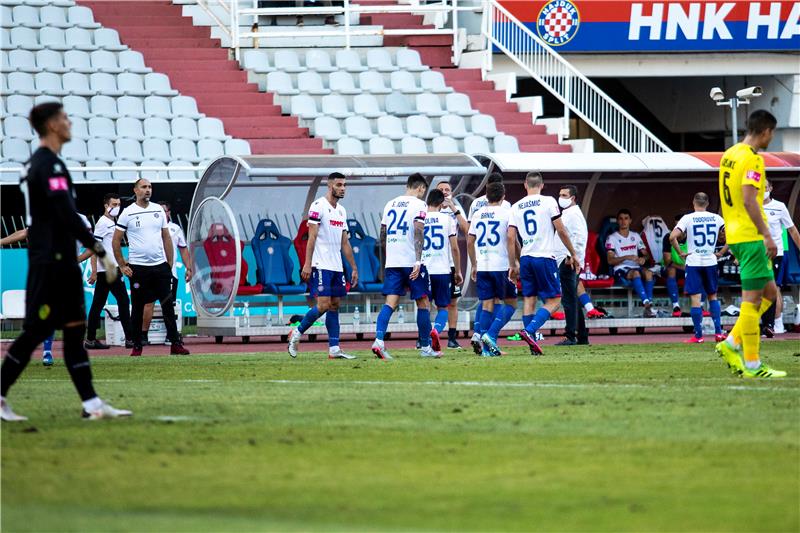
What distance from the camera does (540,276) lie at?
52.8ft

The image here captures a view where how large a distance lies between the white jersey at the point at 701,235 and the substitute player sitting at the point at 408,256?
4.24m

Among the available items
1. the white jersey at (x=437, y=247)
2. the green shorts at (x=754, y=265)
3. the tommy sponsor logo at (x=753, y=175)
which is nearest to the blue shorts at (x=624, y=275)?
the white jersey at (x=437, y=247)

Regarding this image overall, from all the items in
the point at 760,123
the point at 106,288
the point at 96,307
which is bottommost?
the point at 96,307

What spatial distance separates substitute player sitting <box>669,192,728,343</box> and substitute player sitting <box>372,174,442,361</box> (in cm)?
426

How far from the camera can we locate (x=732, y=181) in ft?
37.6

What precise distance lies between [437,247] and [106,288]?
15.3 ft

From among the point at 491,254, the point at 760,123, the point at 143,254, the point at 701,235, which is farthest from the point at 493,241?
the point at 760,123

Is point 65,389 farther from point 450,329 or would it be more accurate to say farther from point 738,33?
point 738,33

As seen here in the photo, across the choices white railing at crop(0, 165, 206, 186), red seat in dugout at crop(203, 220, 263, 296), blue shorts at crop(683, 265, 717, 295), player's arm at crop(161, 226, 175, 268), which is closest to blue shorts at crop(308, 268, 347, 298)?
player's arm at crop(161, 226, 175, 268)

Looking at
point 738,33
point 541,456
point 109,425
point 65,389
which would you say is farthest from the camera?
point 738,33

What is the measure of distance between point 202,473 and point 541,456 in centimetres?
168

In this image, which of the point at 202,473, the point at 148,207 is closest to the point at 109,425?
the point at 202,473

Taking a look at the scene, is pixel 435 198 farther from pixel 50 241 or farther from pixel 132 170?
pixel 50 241

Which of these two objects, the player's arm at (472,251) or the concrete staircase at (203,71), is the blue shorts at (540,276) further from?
the concrete staircase at (203,71)
